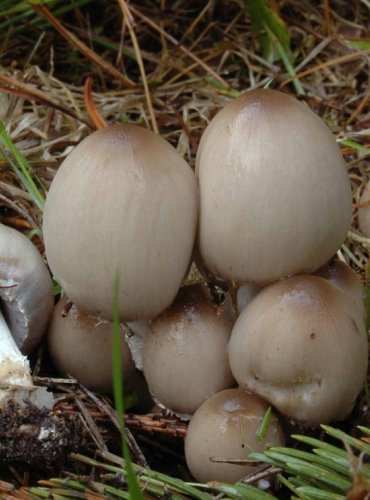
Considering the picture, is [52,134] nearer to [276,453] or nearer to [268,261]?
[268,261]

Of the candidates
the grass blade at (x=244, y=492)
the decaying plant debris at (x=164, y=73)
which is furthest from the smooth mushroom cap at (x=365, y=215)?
the grass blade at (x=244, y=492)

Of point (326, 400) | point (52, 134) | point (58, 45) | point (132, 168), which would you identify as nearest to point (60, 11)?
point (58, 45)

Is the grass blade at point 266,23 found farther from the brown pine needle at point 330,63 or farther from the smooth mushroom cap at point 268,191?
the smooth mushroom cap at point 268,191

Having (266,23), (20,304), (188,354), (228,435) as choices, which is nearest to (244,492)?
(228,435)

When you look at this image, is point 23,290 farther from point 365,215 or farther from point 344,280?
point 365,215

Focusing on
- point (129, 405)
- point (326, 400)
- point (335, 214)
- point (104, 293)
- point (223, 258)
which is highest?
point (335, 214)
